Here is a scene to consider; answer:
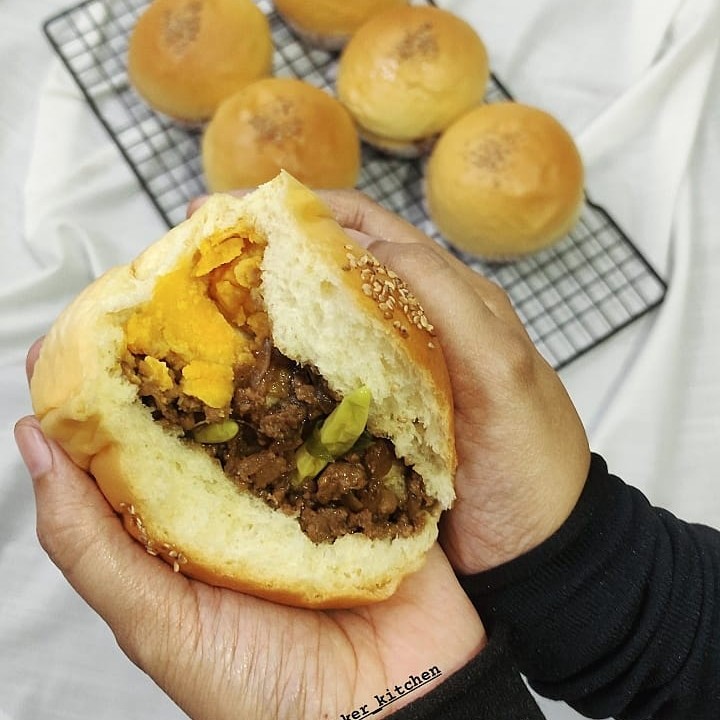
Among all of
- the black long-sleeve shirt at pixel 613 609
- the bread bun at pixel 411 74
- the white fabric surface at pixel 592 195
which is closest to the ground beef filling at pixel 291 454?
the black long-sleeve shirt at pixel 613 609

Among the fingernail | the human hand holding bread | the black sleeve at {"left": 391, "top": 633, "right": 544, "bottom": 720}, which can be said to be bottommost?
the black sleeve at {"left": 391, "top": 633, "right": 544, "bottom": 720}

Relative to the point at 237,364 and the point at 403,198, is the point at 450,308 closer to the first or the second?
the point at 237,364

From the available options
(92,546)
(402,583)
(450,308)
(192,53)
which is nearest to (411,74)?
(192,53)

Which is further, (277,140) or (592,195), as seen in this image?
(592,195)

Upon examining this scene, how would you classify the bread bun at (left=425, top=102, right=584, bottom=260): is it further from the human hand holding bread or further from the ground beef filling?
the ground beef filling

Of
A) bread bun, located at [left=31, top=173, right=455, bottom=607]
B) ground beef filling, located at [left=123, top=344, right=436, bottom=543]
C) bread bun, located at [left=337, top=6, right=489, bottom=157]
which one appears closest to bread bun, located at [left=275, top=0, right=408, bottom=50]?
bread bun, located at [left=337, top=6, right=489, bottom=157]

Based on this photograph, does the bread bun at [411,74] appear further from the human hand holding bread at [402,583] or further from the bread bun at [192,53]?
the human hand holding bread at [402,583]

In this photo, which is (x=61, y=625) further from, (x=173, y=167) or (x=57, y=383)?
(x=173, y=167)
